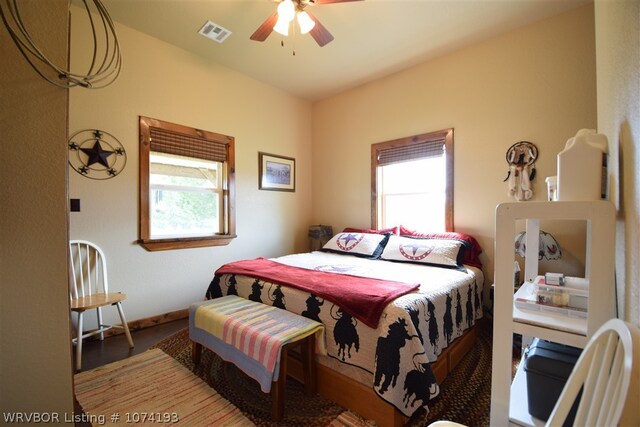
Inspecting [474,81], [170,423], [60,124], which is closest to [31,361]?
[60,124]

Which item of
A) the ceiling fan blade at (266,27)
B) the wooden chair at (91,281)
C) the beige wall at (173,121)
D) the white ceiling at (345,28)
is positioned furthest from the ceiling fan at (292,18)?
the wooden chair at (91,281)

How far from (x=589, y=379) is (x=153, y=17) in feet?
11.5

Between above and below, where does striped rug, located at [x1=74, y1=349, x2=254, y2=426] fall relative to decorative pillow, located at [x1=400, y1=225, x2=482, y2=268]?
below

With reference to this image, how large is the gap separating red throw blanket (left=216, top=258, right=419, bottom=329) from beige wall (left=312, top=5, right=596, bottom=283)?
1612 mm

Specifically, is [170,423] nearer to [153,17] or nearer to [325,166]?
[153,17]

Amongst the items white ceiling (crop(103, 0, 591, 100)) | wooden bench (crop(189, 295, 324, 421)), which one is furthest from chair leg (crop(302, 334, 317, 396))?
white ceiling (crop(103, 0, 591, 100))

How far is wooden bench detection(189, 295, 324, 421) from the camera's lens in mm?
Answer: 1469

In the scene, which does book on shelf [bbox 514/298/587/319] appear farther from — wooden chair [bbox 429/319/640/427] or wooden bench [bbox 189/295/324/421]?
wooden bench [bbox 189/295/324/421]

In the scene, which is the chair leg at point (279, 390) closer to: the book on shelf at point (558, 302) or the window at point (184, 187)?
the book on shelf at point (558, 302)

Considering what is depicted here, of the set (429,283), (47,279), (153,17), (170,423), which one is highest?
(153,17)

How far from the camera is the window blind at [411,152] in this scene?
310cm

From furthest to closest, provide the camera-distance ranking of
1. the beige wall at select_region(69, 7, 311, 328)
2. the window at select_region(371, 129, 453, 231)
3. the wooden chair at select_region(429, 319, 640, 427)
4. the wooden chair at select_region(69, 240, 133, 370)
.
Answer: the window at select_region(371, 129, 453, 231) → the beige wall at select_region(69, 7, 311, 328) → the wooden chair at select_region(69, 240, 133, 370) → the wooden chair at select_region(429, 319, 640, 427)

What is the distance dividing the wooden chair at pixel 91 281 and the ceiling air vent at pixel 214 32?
2205 mm

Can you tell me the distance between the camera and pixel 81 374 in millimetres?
1880
